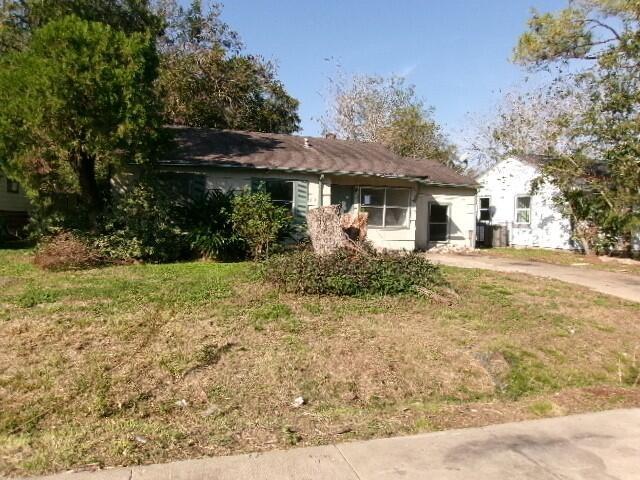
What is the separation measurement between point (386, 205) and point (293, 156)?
142 inches

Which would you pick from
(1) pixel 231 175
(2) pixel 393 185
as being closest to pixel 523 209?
(2) pixel 393 185

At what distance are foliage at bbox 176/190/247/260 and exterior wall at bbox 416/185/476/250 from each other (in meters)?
8.15

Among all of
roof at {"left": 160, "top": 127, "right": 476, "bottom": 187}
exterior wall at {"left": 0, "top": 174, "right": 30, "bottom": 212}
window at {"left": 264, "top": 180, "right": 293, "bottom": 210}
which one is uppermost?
roof at {"left": 160, "top": 127, "right": 476, "bottom": 187}

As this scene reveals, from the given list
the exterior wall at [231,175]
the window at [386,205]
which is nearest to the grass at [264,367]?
the exterior wall at [231,175]

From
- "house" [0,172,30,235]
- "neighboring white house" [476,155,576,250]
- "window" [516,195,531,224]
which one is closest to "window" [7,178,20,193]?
"house" [0,172,30,235]

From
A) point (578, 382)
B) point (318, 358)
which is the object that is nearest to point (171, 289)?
point (318, 358)

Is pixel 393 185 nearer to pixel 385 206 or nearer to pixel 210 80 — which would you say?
pixel 385 206

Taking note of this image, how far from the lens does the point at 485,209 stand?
23.8m

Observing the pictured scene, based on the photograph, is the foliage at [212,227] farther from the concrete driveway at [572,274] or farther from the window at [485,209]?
the window at [485,209]

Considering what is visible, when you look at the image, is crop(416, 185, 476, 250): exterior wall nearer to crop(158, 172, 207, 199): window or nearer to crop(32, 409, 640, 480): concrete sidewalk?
crop(158, 172, 207, 199): window

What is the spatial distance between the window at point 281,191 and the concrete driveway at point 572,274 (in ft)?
15.6

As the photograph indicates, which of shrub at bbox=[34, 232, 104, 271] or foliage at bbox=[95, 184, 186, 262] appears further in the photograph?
foliage at bbox=[95, 184, 186, 262]

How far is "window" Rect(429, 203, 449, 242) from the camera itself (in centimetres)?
1917

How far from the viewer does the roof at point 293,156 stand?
15.0 m
